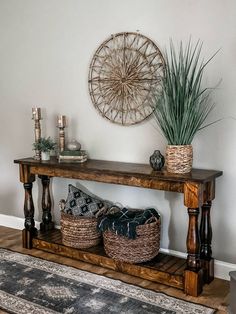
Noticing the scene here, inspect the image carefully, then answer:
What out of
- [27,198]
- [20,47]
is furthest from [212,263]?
[20,47]

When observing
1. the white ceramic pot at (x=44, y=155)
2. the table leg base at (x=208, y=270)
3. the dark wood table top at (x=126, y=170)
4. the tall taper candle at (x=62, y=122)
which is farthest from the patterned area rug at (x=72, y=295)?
the tall taper candle at (x=62, y=122)

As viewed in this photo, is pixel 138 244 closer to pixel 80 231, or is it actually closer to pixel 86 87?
pixel 80 231

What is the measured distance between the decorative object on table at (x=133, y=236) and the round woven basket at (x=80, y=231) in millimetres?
212

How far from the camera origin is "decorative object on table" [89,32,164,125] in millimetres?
2801

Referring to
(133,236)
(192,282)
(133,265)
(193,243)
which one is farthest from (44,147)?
(192,282)

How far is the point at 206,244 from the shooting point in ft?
8.61

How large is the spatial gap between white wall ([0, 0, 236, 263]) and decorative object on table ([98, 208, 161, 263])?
246 mm

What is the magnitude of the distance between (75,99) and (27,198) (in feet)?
3.22

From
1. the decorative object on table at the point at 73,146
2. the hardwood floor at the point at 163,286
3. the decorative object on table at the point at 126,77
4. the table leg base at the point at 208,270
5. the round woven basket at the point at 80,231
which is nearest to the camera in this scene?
the hardwood floor at the point at 163,286

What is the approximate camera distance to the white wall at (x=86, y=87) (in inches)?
101

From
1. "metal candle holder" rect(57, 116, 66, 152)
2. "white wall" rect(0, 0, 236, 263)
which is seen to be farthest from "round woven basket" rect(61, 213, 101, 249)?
"metal candle holder" rect(57, 116, 66, 152)

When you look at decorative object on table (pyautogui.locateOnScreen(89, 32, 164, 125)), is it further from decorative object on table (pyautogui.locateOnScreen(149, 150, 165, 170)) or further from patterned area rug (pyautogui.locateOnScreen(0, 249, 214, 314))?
patterned area rug (pyautogui.locateOnScreen(0, 249, 214, 314))

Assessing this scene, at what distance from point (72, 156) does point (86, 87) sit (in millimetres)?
630

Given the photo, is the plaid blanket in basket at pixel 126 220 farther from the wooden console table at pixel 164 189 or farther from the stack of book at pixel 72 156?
the stack of book at pixel 72 156
